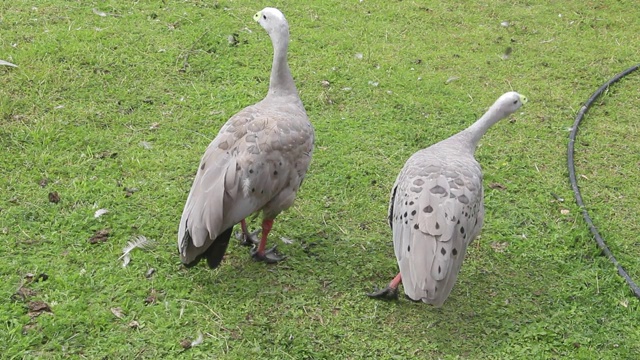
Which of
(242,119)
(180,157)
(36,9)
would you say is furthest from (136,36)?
(242,119)

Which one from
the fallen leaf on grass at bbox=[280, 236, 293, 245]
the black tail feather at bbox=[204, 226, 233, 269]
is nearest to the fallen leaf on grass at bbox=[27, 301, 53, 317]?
the black tail feather at bbox=[204, 226, 233, 269]

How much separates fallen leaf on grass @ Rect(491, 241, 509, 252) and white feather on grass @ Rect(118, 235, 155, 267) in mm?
2503

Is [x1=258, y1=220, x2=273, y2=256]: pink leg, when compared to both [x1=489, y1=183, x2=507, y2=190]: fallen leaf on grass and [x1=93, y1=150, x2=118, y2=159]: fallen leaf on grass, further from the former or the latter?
[x1=489, y1=183, x2=507, y2=190]: fallen leaf on grass

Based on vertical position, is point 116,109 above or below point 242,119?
below

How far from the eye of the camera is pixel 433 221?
3.75 m

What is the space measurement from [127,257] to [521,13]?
610 centimetres

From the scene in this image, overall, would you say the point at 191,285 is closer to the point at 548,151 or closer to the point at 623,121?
the point at 548,151

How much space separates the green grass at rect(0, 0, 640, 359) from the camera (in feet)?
12.8

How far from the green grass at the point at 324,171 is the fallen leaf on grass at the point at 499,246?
0.06 feet

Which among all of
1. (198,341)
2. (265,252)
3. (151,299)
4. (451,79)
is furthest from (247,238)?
(451,79)

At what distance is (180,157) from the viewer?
5270 mm

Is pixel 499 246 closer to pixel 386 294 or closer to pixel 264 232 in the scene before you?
pixel 386 294

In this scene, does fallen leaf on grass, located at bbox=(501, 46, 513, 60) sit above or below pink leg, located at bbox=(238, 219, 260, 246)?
above

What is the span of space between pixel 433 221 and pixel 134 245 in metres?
2.03
